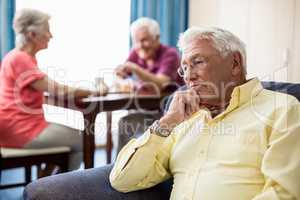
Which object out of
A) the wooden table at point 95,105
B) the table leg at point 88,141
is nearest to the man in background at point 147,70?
the wooden table at point 95,105

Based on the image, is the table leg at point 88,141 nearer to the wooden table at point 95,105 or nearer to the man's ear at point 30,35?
the wooden table at point 95,105

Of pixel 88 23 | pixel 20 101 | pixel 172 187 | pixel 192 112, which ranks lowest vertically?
pixel 172 187

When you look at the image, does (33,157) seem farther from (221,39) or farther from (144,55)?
(221,39)

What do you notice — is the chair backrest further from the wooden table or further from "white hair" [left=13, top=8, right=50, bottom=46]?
"white hair" [left=13, top=8, right=50, bottom=46]

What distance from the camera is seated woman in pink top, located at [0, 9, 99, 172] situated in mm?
2336

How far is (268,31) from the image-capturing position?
2.73 m

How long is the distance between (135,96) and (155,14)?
1617 millimetres

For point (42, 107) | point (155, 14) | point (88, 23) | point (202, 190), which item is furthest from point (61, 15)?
point (202, 190)

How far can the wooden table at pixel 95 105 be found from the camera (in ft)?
7.63

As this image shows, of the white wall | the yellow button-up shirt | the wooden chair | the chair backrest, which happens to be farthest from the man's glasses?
the wooden chair

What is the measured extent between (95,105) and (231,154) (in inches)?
44.8

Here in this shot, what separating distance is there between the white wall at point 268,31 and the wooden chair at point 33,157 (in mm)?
1156

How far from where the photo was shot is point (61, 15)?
3623 millimetres

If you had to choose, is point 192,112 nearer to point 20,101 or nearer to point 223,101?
point 223,101
